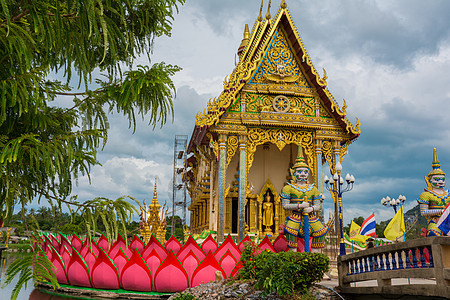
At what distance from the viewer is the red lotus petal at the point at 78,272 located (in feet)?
29.1

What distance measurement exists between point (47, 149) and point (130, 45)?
71.2 inches

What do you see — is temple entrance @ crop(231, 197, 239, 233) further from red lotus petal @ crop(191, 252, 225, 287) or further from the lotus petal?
red lotus petal @ crop(191, 252, 225, 287)

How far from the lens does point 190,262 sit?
8.62 m

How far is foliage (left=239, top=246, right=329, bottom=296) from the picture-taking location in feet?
22.4

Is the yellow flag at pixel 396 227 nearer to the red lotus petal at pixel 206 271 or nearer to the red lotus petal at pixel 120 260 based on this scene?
the red lotus petal at pixel 206 271

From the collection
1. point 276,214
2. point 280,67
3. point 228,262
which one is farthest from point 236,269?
point 280,67

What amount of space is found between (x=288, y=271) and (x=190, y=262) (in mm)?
2429

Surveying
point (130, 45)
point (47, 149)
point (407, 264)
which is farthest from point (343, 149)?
point (47, 149)

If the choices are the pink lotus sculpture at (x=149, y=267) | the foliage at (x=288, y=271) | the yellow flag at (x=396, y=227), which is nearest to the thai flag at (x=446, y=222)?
the foliage at (x=288, y=271)

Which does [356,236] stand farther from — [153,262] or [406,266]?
[406,266]

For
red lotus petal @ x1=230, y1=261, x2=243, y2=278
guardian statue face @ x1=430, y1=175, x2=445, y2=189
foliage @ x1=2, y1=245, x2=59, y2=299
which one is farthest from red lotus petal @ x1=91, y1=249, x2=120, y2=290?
guardian statue face @ x1=430, y1=175, x2=445, y2=189

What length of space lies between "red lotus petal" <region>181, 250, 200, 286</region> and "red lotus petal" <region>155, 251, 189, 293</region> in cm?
21

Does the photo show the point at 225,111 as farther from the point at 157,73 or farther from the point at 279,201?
the point at 157,73

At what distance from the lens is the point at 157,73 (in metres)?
5.10
